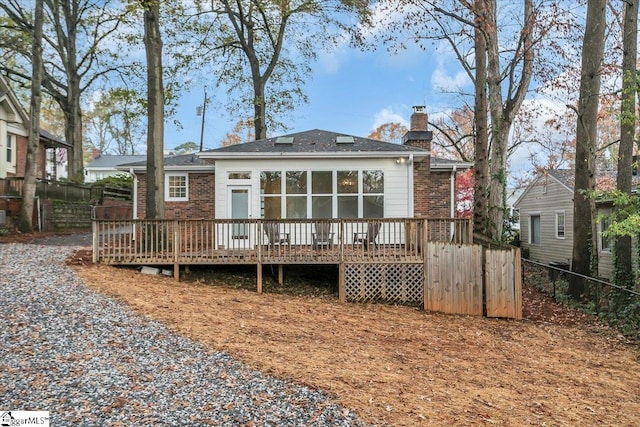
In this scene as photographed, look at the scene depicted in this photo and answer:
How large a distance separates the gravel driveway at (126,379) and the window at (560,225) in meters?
15.5

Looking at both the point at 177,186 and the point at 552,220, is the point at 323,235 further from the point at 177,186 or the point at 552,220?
the point at 552,220

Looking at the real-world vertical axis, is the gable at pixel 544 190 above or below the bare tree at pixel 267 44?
below

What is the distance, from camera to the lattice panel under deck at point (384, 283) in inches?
352

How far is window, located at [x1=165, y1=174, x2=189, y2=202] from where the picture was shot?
12961 mm

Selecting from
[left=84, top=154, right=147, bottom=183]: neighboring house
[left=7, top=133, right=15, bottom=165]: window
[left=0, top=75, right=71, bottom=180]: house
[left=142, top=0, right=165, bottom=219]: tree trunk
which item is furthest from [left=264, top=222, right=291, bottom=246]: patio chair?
[left=84, top=154, right=147, bottom=183]: neighboring house

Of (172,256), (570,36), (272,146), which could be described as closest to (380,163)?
(272,146)

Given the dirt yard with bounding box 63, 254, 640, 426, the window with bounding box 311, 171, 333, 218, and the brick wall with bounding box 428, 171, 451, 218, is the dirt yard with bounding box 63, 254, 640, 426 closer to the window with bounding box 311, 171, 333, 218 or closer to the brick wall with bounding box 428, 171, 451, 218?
the window with bounding box 311, 171, 333, 218

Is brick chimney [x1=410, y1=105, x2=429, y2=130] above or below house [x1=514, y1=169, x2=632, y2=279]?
above

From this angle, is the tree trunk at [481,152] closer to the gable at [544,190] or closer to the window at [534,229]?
the gable at [544,190]

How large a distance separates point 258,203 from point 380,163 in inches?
139

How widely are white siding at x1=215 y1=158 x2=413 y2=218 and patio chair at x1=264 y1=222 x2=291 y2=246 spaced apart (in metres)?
2.12

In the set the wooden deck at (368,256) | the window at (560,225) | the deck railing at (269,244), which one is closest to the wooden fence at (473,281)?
the wooden deck at (368,256)

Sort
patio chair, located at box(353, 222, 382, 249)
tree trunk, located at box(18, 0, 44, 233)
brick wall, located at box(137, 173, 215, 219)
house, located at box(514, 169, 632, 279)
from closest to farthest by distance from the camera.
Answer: patio chair, located at box(353, 222, 382, 249)
brick wall, located at box(137, 173, 215, 219)
tree trunk, located at box(18, 0, 44, 233)
house, located at box(514, 169, 632, 279)

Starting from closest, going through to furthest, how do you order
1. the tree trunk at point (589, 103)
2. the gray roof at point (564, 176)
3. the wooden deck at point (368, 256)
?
the wooden deck at point (368, 256) → the tree trunk at point (589, 103) → the gray roof at point (564, 176)
